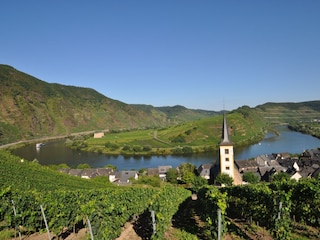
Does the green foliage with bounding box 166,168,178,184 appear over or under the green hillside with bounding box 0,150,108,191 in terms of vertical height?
under

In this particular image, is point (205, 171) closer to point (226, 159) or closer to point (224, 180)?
point (226, 159)

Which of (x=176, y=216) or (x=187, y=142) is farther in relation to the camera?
(x=187, y=142)

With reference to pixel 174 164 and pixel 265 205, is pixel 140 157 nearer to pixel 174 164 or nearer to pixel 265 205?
pixel 174 164

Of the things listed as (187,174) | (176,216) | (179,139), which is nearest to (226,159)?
(187,174)

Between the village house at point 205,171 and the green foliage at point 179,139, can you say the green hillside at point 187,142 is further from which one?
the village house at point 205,171

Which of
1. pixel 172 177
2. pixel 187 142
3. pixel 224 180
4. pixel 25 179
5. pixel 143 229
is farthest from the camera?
pixel 187 142

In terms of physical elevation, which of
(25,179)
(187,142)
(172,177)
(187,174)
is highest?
(25,179)

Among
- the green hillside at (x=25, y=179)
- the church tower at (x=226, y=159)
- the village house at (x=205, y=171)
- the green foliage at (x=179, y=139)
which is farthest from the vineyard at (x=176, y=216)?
the green foliage at (x=179, y=139)

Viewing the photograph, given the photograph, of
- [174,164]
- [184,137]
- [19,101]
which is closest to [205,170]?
[174,164]

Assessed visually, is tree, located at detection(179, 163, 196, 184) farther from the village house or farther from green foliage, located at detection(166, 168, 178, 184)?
the village house

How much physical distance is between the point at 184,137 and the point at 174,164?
157 ft

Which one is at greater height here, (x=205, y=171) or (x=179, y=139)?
(x=179, y=139)

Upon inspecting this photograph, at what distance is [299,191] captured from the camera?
14609mm

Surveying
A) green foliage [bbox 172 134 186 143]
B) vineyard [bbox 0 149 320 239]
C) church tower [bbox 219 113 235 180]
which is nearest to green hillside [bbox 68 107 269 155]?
green foliage [bbox 172 134 186 143]
